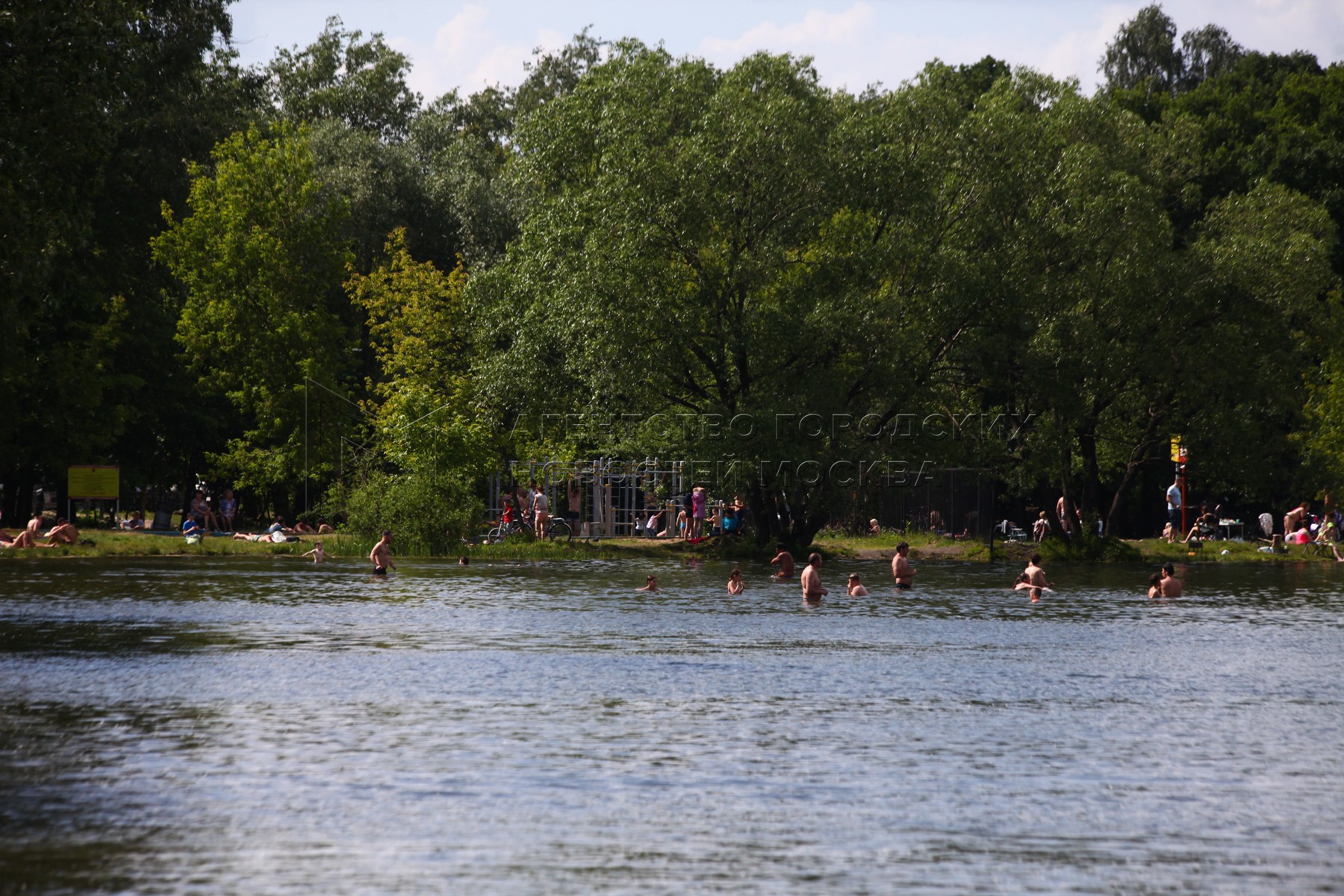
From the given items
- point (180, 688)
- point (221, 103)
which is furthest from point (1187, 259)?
point (180, 688)

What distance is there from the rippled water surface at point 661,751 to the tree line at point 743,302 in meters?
13.7

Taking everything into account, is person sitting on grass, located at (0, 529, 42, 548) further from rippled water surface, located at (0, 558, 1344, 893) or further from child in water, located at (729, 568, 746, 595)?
child in water, located at (729, 568, 746, 595)

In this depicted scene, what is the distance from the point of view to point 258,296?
58031 mm

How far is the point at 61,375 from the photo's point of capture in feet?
161

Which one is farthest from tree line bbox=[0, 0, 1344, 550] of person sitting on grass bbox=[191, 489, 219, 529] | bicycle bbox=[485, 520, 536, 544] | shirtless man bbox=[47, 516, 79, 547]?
shirtless man bbox=[47, 516, 79, 547]

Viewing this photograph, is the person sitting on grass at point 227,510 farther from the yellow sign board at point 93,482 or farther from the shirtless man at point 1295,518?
the shirtless man at point 1295,518

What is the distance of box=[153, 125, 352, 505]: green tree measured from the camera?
56844 mm

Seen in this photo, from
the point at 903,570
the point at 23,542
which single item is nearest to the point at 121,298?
the point at 23,542

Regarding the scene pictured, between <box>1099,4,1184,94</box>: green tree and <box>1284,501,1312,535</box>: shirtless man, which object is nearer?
<box>1284,501,1312,535</box>: shirtless man

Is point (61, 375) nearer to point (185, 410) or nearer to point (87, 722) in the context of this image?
point (185, 410)

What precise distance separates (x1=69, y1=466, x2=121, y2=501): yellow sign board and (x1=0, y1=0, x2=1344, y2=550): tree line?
70.3 inches

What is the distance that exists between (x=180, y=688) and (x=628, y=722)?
5.89 m

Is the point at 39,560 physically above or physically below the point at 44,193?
below

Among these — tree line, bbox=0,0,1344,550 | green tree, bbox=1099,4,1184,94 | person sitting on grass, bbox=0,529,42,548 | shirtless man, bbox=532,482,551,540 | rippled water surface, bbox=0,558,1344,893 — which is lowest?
rippled water surface, bbox=0,558,1344,893
